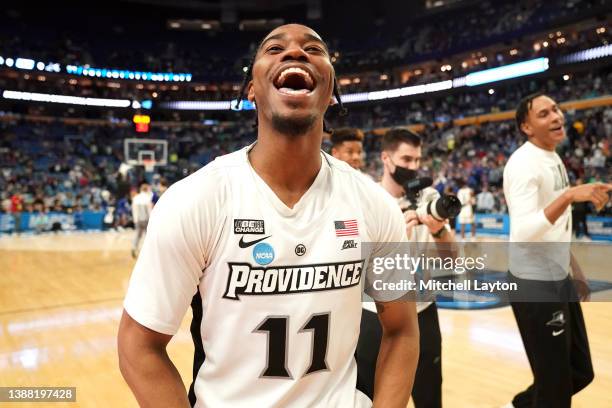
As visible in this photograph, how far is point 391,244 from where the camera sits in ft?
5.37

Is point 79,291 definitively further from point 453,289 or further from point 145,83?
point 145,83

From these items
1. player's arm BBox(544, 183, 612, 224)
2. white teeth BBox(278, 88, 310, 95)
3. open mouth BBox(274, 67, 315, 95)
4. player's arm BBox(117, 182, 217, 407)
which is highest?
open mouth BBox(274, 67, 315, 95)

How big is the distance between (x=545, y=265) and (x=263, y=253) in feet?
6.83

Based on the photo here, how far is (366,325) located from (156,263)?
176cm

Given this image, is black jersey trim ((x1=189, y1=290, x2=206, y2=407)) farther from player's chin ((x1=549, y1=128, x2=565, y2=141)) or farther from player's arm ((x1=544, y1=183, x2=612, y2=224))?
player's chin ((x1=549, y1=128, x2=565, y2=141))

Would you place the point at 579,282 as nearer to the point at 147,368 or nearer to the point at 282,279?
the point at 282,279

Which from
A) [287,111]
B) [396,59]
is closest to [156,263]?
[287,111]

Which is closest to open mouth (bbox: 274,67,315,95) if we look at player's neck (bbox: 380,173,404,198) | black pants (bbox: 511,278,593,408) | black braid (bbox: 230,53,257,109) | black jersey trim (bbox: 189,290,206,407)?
black braid (bbox: 230,53,257,109)

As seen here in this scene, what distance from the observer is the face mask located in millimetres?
3061

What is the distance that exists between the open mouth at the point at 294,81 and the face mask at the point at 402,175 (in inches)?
67.0

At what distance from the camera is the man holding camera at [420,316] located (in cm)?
271

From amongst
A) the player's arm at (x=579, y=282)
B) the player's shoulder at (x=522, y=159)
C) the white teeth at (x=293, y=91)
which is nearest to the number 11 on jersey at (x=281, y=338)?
the white teeth at (x=293, y=91)

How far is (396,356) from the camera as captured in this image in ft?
5.12

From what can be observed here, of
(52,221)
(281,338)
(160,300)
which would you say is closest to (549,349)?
(281,338)
